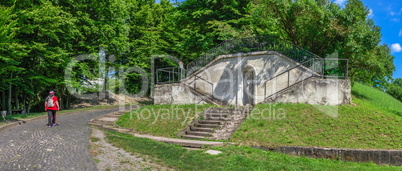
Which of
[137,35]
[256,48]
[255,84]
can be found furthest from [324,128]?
[137,35]

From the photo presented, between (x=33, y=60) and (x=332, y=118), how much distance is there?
2149cm

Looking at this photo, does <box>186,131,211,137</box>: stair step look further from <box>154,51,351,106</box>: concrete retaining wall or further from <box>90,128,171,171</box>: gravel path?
<box>154,51,351,106</box>: concrete retaining wall

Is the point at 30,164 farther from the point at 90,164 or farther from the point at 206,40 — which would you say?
the point at 206,40

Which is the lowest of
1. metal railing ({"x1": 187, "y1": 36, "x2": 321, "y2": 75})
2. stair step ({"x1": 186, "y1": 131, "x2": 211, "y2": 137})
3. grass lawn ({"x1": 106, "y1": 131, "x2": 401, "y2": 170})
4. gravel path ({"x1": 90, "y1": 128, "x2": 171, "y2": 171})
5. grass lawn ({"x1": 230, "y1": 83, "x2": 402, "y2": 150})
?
grass lawn ({"x1": 106, "y1": 131, "x2": 401, "y2": 170})

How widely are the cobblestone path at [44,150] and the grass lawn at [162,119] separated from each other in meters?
2.78

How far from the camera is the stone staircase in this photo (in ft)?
34.3

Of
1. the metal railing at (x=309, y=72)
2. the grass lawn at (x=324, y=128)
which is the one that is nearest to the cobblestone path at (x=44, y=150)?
the grass lawn at (x=324, y=128)

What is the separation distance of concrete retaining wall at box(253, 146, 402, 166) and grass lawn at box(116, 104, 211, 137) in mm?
5391

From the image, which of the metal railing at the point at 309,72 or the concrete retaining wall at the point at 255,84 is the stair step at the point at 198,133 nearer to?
the concrete retaining wall at the point at 255,84

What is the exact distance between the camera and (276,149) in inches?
331

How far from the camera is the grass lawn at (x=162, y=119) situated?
11.6 m

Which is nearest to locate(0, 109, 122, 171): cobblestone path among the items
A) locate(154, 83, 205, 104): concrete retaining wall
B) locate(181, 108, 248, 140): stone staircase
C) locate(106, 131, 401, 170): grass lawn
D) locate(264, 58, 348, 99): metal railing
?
locate(106, 131, 401, 170): grass lawn

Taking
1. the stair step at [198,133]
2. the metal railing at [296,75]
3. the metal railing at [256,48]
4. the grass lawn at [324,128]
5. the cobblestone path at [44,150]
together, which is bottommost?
the stair step at [198,133]

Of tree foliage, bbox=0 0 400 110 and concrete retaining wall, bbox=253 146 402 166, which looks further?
tree foliage, bbox=0 0 400 110
